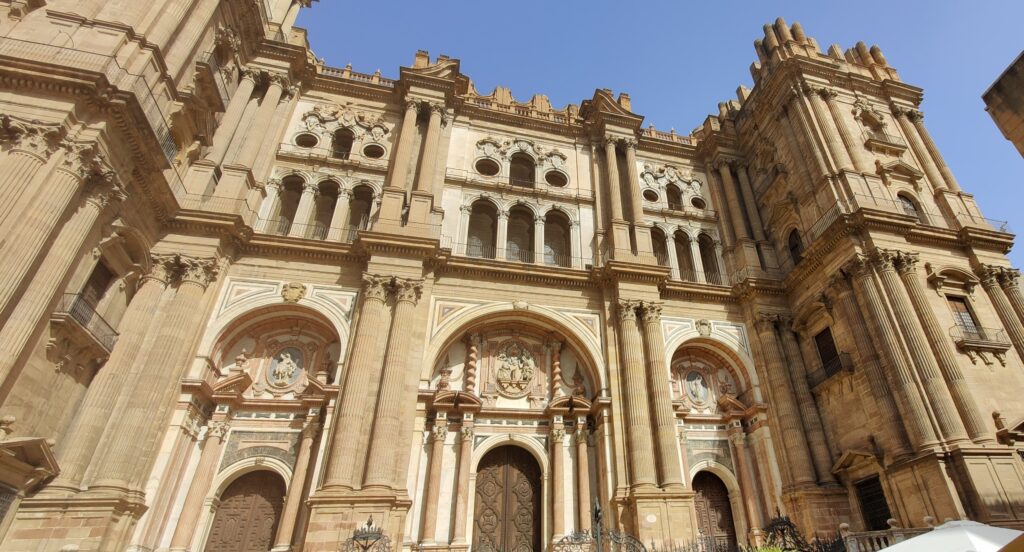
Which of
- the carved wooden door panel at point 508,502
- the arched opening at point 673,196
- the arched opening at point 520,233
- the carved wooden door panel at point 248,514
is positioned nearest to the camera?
the carved wooden door panel at point 248,514

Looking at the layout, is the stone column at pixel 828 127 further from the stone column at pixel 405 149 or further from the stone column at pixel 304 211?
the stone column at pixel 304 211

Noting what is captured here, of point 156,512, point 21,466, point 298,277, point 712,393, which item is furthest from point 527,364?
point 21,466

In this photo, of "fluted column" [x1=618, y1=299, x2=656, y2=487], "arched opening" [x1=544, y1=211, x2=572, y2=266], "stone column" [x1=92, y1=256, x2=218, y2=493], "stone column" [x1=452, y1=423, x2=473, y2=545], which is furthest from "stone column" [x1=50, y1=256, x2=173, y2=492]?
"fluted column" [x1=618, y1=299, x2=656, y2=487]

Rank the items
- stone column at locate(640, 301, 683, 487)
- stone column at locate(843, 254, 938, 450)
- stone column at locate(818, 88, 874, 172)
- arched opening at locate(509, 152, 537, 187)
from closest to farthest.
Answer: stone column at locate(843, 254, 938, 450) < stone column at locate(640, 301, 683, 487) < stone column at locate(818, 88, 874, 172) < arched opening at locate(509, 152, 537, 187)

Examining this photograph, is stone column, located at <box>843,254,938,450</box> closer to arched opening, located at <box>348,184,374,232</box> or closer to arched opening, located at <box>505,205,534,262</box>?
arched opening, located at <box>505,205,534,262</box>

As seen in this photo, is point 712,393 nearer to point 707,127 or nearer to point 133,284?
point 707,127

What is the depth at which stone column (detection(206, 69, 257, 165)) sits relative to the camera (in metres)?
18.9

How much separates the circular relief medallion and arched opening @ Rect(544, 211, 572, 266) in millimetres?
4112

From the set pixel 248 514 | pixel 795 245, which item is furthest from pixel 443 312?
pixel 795 245

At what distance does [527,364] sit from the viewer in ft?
62.2

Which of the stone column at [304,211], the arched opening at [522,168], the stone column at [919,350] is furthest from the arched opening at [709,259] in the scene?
the stone column at [304,211]

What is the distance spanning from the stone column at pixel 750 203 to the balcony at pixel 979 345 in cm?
778

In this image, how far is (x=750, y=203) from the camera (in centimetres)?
2394

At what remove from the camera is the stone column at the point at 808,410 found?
55.9ft
